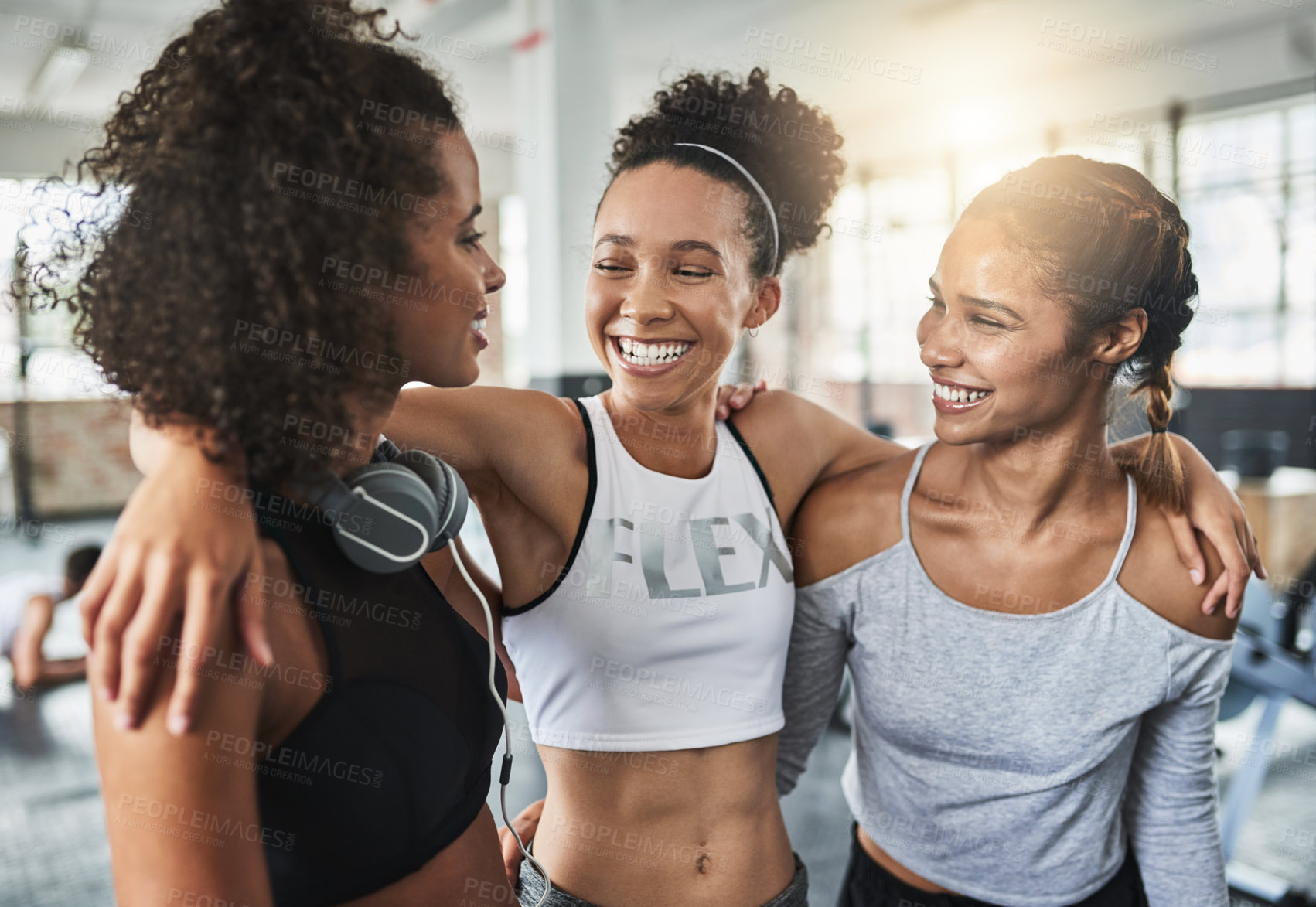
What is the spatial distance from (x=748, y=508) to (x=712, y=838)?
459mm

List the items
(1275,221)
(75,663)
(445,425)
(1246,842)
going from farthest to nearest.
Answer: (1275,221) < (75,663) < (1246,842) < (445,425)

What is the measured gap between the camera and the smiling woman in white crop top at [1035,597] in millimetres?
1231

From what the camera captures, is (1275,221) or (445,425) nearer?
(445,425)

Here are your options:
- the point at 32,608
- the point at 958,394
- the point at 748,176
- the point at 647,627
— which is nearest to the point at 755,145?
the point at 748,176

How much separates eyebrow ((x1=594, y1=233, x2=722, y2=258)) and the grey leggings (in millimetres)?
878

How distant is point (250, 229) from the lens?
2.17ft

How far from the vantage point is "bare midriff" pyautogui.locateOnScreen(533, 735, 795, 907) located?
1197 millimetres

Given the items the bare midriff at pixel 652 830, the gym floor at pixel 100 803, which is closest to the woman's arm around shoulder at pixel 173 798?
the bare midriff at pixel 652 830

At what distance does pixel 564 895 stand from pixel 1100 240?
3.73 feet

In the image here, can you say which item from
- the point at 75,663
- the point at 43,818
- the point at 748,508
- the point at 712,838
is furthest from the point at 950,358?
the point at 75,663

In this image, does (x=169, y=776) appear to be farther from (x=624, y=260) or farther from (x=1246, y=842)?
(x=1246, y=842)

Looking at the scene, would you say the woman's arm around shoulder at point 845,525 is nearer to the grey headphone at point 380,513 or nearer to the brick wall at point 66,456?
the grey headphone at point 380,513

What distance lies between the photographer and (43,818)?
3.03 m

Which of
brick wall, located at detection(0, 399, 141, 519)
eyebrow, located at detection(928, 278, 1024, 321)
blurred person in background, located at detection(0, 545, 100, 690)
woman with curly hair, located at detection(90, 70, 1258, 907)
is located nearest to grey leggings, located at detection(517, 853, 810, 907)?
woman with curly hair, located at detection(90, 70, 1258, 907)
